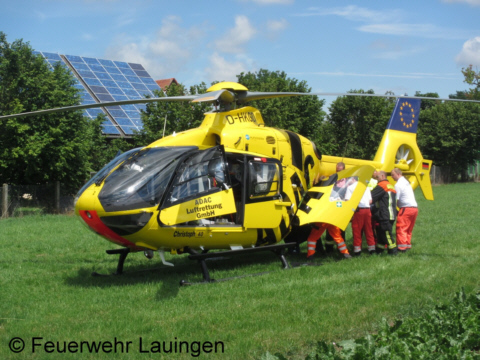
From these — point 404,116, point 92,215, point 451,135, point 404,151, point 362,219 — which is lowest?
point 362,219

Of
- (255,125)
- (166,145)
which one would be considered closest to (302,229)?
(255,125)

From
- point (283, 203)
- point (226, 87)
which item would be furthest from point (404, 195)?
point (226, 87)

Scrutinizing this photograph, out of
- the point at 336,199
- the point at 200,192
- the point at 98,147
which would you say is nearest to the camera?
the point at 200,192

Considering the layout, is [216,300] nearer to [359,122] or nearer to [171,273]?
[171,273]

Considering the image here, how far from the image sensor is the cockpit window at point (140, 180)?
26.8ft

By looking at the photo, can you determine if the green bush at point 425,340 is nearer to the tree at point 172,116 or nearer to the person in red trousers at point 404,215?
the person in red trousers at point 404,215

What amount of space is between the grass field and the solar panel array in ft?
56.2

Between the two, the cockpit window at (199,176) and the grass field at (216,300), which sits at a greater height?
the cockpit window at (199,176)

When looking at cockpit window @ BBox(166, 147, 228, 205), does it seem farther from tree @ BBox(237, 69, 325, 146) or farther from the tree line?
tree @ BBox(237, 69, 325, 146)

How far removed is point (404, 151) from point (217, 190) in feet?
22.6

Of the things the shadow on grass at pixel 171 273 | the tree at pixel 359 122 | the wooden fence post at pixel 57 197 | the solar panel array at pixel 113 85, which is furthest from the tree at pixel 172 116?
the tree at pixel 359 122

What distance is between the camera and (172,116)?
79.2ft

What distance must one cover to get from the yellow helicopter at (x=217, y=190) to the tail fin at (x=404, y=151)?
2.62m

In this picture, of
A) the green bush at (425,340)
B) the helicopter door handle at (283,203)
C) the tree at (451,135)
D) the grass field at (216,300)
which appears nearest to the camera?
the green bush at (425,340)
